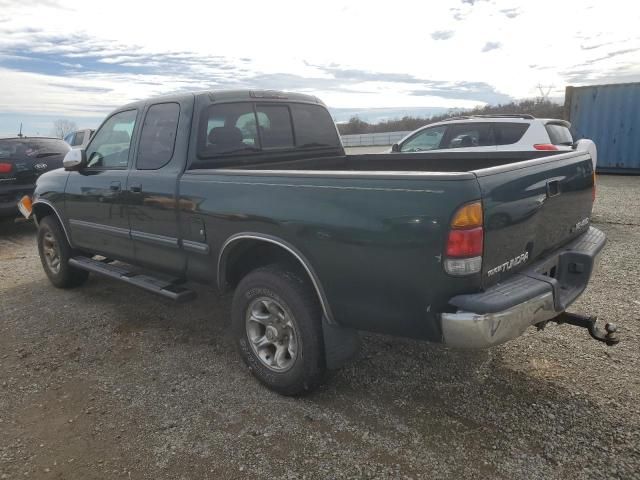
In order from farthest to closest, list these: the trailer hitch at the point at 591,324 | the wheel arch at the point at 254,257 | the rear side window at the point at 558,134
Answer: the rear side window at the point at 558,134 → the trailer hitch at the point at 591,324 → the wheel arch at the point at 254,257

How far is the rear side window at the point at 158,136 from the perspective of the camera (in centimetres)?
380

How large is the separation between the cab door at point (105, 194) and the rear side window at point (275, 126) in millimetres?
1126

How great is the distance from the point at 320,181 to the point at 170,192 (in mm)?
1455

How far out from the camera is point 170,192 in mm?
3629

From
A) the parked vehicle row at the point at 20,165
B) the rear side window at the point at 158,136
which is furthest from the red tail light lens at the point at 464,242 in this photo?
the parked vehicle row at the point at 20,165

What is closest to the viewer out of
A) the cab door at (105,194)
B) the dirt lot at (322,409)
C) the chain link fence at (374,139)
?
the dirt lot at (322,409)

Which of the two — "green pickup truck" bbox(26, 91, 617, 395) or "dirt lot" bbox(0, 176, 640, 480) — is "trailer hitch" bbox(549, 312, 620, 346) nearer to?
"green pickup truck" bbox(26, 91, 617, 395)

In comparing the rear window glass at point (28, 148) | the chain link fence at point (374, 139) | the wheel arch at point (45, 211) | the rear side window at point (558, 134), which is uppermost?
the rear window glass at point (28, 148)

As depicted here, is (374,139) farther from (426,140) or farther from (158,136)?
(158,136)

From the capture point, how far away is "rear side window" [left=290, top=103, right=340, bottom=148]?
4391 mm

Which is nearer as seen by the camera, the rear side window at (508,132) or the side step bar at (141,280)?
the side step bar at (141,280)

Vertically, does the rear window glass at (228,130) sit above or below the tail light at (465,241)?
above

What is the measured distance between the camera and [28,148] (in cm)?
838

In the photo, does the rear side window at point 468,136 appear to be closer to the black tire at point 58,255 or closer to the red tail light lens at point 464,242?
the black tire at point 58,255
